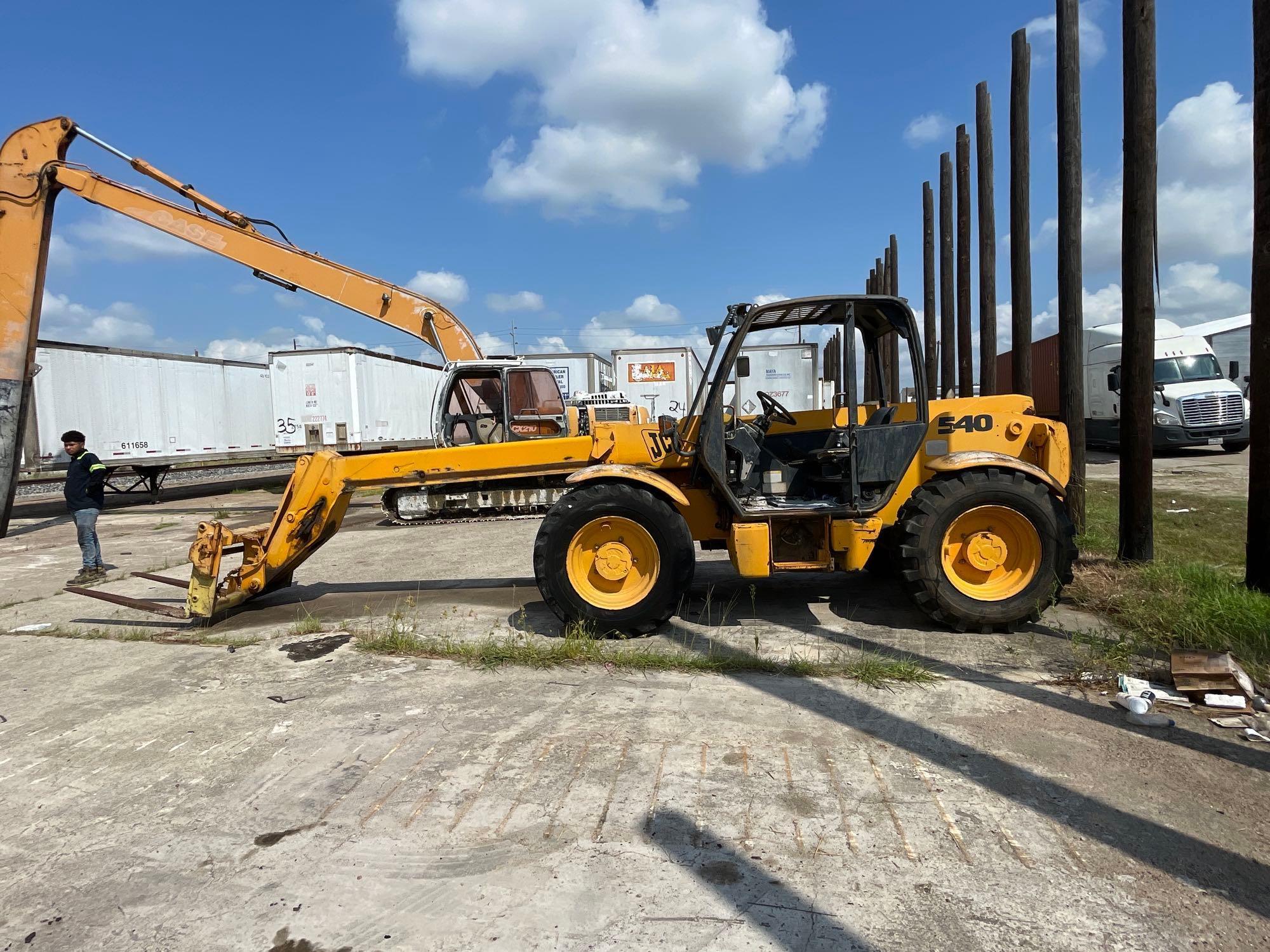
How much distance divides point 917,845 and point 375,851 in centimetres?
208

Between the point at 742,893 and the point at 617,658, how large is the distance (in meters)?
2.45

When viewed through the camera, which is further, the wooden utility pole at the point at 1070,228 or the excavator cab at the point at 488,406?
the excavator cab at the point at 488,406

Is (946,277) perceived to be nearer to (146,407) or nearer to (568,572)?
(568,572)

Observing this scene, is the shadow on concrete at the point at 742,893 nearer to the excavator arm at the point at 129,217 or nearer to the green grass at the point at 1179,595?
the green grass at the point at 1179,595

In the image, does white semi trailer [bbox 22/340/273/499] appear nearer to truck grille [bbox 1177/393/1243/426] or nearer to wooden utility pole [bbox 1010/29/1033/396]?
wooden utility pole [bbox 1010/29/1033/396]

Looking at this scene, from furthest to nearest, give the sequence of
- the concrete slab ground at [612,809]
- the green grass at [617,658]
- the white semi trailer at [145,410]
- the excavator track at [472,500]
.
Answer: the white semi trailer at [145,410], the excavator track at [472,500], the green grass at [617,658], the concrete slab ground at [612,809]

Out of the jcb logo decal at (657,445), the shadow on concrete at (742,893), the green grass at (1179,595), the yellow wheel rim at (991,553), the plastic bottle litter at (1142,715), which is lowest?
the shadow on concrete at (742,893)

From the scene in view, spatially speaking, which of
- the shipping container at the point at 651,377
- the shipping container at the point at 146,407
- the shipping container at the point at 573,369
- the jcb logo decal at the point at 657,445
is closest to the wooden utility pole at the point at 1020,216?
the jcb logo decal at the point at 657,445

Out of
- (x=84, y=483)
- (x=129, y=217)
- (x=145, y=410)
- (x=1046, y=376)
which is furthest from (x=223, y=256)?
(x=1046, y=376)

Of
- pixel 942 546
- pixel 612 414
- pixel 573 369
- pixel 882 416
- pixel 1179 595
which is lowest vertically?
pixel 1179 595

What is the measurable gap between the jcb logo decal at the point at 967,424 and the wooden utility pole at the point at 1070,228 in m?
3.35

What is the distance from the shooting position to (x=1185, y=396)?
18250 mm

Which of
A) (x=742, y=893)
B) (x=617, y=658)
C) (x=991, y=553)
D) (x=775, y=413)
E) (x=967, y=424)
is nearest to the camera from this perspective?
(x=742, y=893)

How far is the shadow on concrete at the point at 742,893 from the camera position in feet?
7.73
